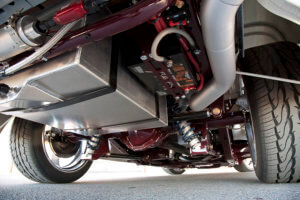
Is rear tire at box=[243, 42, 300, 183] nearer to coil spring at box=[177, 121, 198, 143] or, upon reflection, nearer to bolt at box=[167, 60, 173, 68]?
coil spring at box=[177, 121, 198, 143]

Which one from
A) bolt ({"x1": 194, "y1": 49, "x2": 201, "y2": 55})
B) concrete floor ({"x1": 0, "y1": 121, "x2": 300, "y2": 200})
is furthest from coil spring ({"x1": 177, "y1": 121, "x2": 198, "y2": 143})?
bolt ({"x1": 194, "y1": 49, "x2": 201, "y2": 55})

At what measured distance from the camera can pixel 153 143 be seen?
1.26 m

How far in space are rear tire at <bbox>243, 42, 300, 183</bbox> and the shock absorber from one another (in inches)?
10.6

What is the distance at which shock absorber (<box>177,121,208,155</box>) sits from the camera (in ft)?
3.66

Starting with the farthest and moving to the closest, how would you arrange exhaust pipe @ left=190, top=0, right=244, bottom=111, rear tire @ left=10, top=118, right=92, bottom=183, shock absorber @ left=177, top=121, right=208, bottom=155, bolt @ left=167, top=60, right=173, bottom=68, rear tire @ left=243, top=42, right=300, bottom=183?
rear tire @ left=10, top=118, right=92, bottom=183 < shock absorber @ left=177, top=121, right=208, bottom=155 < rear tire @ left=243, top=42, right=300, bottom=183 < bolt @ left=167, top=60, right=173, bottom=68 < exhaust pipe @ left=190, top=0, right=244, bottom=111

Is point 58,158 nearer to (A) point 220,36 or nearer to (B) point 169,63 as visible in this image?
(B) point 169,63

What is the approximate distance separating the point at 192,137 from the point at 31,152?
100cm

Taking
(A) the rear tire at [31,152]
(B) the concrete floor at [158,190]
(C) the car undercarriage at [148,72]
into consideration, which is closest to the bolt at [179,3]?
(C) the car undercarriage at [148,72]

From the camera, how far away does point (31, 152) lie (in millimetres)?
1344

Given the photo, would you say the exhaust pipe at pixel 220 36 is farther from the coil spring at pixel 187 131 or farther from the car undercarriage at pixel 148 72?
the coil spring at pixel 187 131

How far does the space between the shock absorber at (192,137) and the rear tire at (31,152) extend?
0.90 m

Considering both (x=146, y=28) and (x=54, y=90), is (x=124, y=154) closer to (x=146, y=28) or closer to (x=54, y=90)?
(x=54, y=90)

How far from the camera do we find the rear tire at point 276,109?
93cm

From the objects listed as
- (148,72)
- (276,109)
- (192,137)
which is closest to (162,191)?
(192,137)
